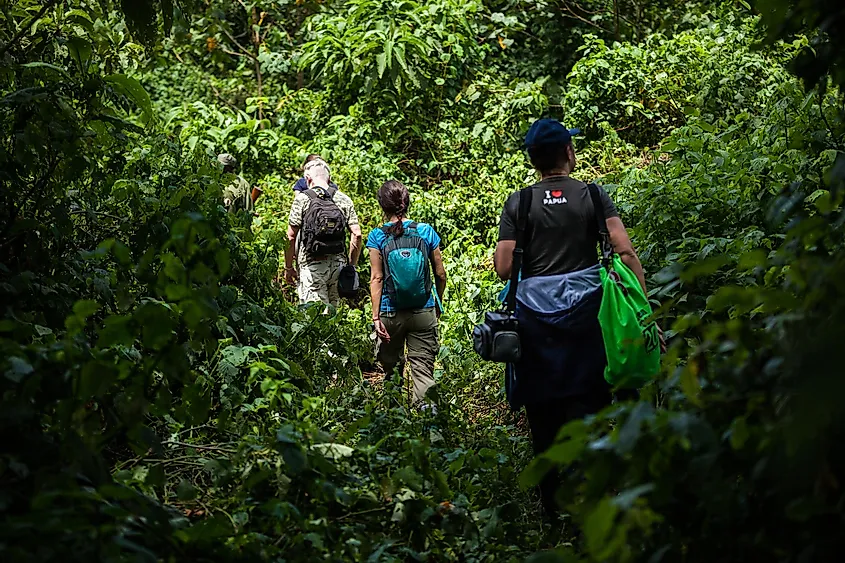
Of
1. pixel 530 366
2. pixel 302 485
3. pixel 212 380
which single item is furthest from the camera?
pixel 212 380

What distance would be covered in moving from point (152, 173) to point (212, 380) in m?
1.93

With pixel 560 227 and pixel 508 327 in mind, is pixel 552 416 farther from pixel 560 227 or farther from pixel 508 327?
pixel 560 227

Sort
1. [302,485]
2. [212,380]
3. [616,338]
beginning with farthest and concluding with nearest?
[212,380] < [616,338] < [302,485]

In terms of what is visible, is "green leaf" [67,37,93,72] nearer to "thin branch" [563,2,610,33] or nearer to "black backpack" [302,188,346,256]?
"black backpack" [302,188,346,256]

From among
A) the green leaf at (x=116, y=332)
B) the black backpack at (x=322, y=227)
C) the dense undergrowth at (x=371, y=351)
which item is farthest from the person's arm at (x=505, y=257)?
the black backpack at (x=322, y=227)

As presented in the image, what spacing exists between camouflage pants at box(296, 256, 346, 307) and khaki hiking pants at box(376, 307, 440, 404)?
1.49 meters

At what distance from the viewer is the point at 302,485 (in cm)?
295

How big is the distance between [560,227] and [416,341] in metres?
2.30

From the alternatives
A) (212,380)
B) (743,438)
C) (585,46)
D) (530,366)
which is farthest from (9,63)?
(585,46)

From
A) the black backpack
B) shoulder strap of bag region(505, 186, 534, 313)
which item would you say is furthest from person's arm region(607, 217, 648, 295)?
the black backpack

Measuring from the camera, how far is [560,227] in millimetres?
4109

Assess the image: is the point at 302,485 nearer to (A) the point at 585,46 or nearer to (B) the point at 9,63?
(B) the point at 9,63

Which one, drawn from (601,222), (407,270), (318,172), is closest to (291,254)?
(318,172)

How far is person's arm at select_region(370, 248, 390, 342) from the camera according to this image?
20.2 feet
